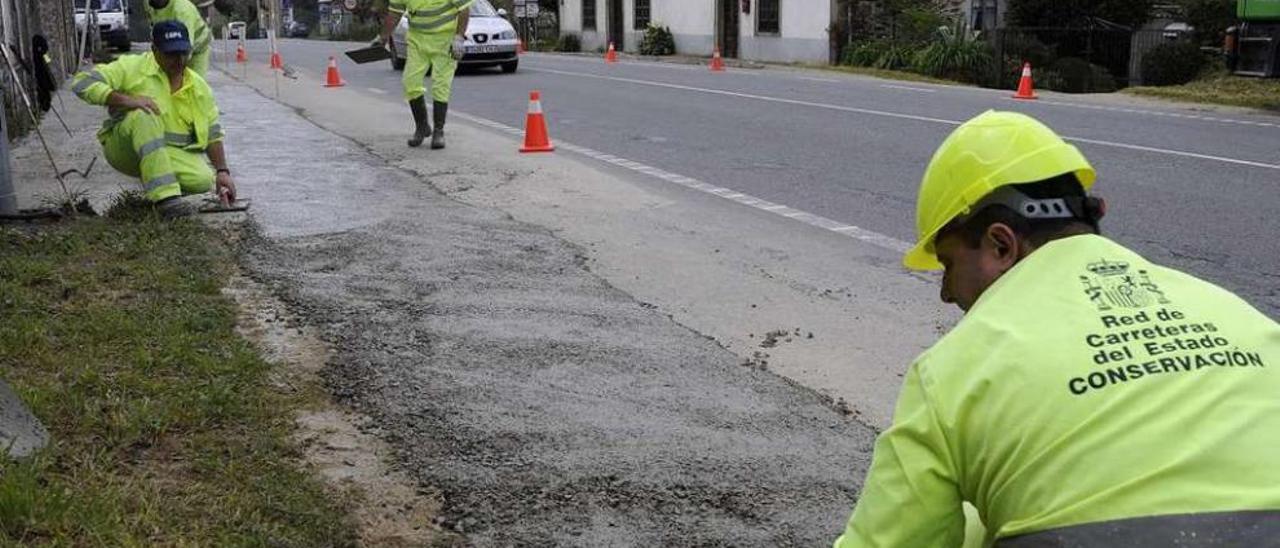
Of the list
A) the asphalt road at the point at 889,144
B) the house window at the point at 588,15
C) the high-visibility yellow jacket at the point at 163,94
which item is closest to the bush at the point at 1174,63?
the asphalt road at the point at 889,144

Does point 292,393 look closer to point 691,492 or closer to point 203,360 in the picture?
point 203,360

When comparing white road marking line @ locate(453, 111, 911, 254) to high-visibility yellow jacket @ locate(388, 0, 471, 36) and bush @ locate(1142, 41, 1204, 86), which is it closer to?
high-visibility yellow jacket @ locate(388, 0, 471, 36)

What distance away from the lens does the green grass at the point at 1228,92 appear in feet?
57.8

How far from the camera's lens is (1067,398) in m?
1.69

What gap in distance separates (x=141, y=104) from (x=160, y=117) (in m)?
0.26

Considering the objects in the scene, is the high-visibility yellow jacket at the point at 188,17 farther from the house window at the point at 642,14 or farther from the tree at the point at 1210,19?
the house window at the point at 642,14

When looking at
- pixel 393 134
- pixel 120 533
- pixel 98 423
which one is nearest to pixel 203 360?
pixel 98 423

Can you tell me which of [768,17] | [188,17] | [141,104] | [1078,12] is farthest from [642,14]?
[141,104]

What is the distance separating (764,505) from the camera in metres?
3.63

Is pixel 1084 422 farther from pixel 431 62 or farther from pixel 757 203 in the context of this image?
pixel 431 62

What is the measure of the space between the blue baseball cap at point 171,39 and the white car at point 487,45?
16110 millimetres

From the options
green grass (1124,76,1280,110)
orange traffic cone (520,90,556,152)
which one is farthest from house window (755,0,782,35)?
orange traffic cone (520,90,556,152)

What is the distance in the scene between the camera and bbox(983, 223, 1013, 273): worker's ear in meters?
1.91

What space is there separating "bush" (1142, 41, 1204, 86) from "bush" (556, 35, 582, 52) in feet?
82.0
